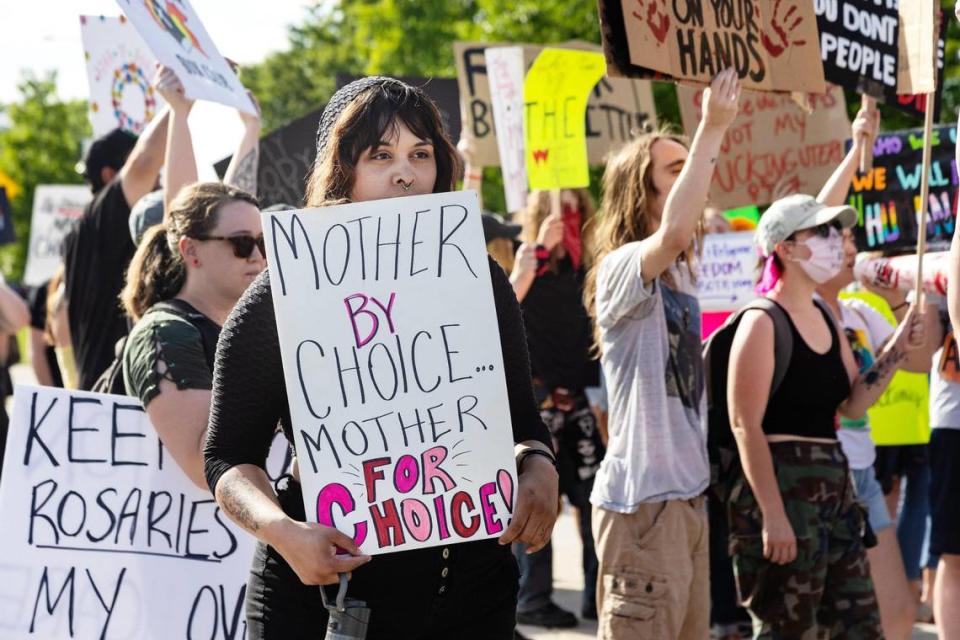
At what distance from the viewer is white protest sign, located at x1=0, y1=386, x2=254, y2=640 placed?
3.73 meters

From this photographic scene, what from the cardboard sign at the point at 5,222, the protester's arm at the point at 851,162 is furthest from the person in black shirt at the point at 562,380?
the cardboard sign at the point at 5,222

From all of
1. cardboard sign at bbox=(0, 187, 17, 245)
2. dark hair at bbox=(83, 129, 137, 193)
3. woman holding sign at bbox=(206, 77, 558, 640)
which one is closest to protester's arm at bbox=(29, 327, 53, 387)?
dark hair at bbox=(83, 129, 137, 193)

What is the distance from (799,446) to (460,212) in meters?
2.29

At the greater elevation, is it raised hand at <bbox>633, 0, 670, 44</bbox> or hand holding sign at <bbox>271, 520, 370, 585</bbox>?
raised hand at <bbox>633, 0, 670, 44</bbox>

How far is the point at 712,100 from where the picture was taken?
12.6 feet

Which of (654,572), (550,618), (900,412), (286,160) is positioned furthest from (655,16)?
(286,160)

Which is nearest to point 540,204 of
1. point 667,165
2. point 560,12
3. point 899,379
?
point 899,379

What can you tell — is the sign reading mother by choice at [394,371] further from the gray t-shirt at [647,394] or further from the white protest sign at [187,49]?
the white protest sign at [187,49]

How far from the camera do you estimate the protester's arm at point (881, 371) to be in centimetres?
480

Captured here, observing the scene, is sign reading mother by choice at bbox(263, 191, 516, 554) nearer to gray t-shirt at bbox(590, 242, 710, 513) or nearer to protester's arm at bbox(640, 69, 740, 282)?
protester's arm at bbox(640, 69, 740, 282)

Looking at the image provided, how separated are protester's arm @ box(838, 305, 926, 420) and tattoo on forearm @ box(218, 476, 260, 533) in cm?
283

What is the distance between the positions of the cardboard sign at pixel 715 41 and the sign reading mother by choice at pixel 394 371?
1463mm

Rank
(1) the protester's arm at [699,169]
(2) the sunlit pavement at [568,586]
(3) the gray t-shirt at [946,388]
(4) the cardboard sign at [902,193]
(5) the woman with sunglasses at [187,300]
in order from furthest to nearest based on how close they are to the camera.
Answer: (2) the sunlit pavement at [568,586] → (4) the cardboard sign at [902,193] → (3) the gray t-shirt at [946,388] → (1) the protester's arm at [699,169] → (5) the woman with sunglasses at [187,300]

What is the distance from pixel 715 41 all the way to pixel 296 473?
2077 mm
